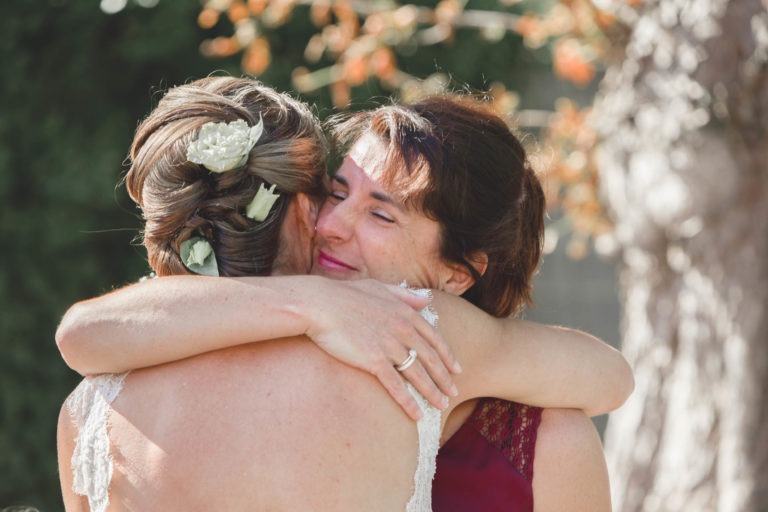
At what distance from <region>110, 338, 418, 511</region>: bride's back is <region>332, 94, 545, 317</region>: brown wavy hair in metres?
0.55

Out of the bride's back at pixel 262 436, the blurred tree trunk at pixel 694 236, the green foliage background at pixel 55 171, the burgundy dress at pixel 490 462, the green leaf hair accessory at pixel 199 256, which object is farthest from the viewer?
the green foliage background at pixel 55 171

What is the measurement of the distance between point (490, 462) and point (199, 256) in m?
0.86

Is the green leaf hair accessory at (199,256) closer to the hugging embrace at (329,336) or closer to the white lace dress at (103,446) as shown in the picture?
the hugging embrace at (329,336)

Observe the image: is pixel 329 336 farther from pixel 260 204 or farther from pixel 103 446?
pixel 103 446

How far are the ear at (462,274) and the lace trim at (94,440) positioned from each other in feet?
2.67

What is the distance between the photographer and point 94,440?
84.4 inches

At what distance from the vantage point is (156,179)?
2.25m

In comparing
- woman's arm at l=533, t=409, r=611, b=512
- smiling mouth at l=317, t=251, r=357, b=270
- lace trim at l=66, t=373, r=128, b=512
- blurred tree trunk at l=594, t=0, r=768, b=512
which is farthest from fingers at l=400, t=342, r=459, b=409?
blurred tree trunk at l=594, t=0, r=768, b=512

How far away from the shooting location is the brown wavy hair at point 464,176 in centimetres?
242

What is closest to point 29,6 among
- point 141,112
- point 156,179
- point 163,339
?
point 141,112

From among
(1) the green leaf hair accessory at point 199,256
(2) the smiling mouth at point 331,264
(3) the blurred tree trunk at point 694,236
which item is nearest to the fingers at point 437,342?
(2) the smiling mouth at point 331,264

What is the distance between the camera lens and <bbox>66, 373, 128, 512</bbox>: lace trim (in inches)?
83.4

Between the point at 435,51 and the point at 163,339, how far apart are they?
4.48 m

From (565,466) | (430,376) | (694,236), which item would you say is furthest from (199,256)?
(694,236)
